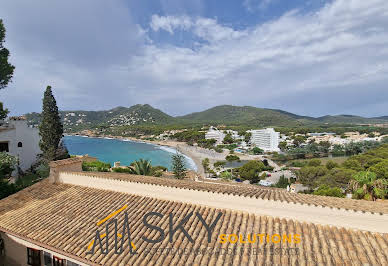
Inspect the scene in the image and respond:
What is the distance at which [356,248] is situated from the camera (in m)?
4.25

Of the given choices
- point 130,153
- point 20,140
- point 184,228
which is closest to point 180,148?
A: point 130,153

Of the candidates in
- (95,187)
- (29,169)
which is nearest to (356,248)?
(95,187)

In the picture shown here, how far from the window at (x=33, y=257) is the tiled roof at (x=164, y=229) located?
1.09m

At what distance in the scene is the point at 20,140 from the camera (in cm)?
1875

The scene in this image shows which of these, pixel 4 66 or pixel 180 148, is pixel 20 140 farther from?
pixel 180 148

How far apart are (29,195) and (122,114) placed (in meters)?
187

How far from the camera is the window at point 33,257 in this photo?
262 inches

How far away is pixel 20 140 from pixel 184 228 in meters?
20.5

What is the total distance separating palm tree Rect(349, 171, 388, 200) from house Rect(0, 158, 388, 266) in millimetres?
16430

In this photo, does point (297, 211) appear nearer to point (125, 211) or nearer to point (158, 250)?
point (158, 250)

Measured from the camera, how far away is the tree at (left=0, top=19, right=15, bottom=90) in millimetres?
15905
